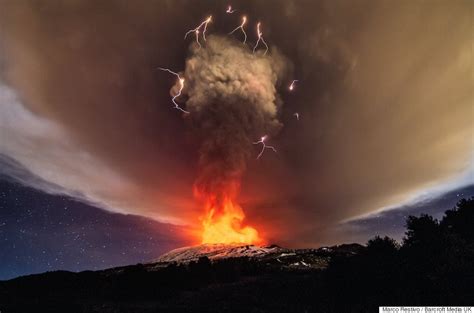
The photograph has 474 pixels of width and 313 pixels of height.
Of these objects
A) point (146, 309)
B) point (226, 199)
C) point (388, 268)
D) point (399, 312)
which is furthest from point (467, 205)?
→ point (226, 199)

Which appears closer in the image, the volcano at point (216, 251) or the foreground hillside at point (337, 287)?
the foreground hillside at point (337, 287)

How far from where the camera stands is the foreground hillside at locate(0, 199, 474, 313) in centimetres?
2508

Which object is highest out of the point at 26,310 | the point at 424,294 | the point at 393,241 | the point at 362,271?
the point at 393,241

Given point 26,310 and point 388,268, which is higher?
point 388,268

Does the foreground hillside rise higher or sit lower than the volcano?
lower

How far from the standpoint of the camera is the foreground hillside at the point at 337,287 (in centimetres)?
2508

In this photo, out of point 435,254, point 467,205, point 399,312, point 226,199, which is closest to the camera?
point 399,312

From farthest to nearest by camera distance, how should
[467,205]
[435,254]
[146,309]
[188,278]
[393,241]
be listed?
[188,278] < [467,205] < [393,241] < [146,309] < [435,254]

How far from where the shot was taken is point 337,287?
98.5ft

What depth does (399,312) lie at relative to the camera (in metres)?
20.2

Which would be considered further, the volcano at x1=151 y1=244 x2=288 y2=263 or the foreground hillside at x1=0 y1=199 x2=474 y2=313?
the volcano at x1=151 y1=244 x2=288 y2=263

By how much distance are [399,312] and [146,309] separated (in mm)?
20347

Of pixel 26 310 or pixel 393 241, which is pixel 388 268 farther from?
pixel 26 310

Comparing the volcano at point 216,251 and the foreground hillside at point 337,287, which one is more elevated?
the volcano at point 216,251
